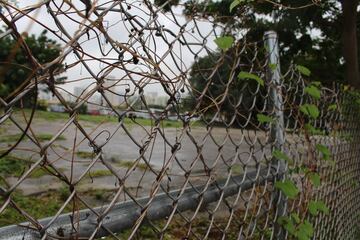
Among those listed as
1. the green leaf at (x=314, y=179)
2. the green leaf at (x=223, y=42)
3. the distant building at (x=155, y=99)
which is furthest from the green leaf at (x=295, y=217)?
the distant building at (x=155, y=99)

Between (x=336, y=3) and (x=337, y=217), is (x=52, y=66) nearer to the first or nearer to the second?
(x=337, y=217)

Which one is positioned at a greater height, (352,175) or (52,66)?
(52,66)

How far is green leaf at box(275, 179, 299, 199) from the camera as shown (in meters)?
1.62

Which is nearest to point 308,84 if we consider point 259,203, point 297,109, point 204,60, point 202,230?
point 297,109

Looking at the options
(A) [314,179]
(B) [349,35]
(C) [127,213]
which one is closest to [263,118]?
(A) [314,179]

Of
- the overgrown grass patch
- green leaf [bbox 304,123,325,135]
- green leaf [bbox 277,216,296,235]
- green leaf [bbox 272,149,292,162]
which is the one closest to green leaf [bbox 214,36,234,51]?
green leaf [bbox 272,149,292,162]

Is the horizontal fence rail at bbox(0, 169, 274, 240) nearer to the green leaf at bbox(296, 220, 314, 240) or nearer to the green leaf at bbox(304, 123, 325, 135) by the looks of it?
the green leaf at bbox(296, 220, 314, 240)

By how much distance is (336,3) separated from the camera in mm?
7777

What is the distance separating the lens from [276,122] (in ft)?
5.62

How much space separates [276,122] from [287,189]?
0.96ft

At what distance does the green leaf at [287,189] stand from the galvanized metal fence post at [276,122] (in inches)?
1.9

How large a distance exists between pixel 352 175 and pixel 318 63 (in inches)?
290

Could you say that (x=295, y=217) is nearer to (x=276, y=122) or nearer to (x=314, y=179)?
(x=314, y=179)

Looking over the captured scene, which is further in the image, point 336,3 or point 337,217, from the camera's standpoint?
point 336,3
